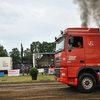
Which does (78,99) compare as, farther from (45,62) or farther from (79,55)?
(45,62)

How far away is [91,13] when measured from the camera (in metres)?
10.6

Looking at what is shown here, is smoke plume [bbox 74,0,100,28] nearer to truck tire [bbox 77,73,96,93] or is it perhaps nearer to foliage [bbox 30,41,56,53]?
truck tire [bbox 77,73,96,93]

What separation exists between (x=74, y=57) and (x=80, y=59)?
34cm

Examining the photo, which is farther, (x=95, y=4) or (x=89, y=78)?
(x=95, y=4)

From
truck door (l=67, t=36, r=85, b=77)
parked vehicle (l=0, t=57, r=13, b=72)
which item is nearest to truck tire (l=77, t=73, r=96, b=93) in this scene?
truck door (l=67, t=36, r=85, b=77)

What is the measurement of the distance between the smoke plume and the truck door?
114 inches

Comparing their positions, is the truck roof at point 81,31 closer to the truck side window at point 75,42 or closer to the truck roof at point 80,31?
the truck roof at point 80,31

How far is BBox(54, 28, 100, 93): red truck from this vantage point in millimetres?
7906

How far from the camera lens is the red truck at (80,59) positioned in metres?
7.91

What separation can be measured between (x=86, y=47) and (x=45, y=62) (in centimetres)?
2415

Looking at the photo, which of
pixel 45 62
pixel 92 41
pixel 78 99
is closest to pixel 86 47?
pixel 92 41

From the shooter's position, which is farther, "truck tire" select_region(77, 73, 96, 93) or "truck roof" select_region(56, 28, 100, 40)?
"truck roof" select_region(56, 28, 100, 40)

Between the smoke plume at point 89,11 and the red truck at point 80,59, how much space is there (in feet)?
6.97

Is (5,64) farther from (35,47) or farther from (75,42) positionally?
(35,47)
